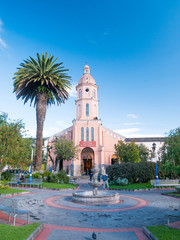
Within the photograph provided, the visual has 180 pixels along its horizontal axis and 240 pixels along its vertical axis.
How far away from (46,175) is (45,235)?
1823 centimetres

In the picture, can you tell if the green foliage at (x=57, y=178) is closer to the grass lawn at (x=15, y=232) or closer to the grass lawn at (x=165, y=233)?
the grass lawn at (x=15, y=232)

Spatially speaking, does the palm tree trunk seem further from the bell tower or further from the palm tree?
the bell tower

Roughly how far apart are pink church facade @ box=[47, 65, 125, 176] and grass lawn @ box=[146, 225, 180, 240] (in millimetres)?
30617

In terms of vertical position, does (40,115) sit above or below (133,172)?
above

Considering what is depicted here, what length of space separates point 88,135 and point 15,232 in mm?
33528

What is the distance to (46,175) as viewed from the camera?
73.3 ft

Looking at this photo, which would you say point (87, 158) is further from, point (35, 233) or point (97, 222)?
point (35, 233)

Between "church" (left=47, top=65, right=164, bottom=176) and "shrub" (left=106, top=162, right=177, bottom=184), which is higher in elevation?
"church" (left=47, top=65, right=164, bottom=176)

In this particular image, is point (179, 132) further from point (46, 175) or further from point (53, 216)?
point (46, 175)

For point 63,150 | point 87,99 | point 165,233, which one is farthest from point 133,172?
point 87,99

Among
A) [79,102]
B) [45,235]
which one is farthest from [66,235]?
[79,102]

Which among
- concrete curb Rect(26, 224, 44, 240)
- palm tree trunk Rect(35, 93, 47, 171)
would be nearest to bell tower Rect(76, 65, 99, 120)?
palm tree trunk Rect(35, 93, 47, 171)

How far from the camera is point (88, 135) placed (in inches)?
1501

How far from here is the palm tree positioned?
2419 cm
